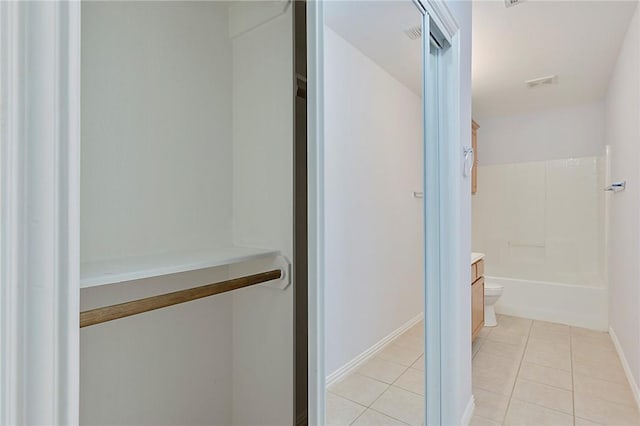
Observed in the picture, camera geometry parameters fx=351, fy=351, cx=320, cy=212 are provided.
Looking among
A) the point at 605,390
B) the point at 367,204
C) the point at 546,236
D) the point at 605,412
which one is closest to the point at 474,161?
the point at 546,236

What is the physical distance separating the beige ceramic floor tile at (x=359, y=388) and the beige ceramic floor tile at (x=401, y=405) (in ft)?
0.14

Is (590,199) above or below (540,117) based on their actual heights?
below

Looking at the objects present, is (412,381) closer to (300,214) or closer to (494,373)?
(300,214)

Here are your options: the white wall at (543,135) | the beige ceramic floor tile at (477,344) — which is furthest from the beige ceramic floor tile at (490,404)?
the white wall at (543,135)

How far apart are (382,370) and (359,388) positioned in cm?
17

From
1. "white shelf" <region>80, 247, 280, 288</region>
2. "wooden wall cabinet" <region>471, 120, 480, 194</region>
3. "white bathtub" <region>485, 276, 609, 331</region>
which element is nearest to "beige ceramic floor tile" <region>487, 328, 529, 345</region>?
"white bathtub" <region>485, 276, 609, 331</region>

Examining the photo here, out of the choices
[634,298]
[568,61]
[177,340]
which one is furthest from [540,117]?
[177,340]

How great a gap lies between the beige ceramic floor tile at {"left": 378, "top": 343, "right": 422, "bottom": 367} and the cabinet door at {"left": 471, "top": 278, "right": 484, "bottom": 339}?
142 cm

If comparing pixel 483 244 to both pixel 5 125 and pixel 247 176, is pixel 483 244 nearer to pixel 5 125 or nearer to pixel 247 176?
pixel 247 176

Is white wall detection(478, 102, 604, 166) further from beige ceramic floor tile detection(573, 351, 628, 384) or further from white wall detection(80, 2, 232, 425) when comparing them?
white wall detection(80, 2, 232, 425)

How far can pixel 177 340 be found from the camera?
1214 millimetres

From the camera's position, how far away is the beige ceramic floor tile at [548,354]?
2.67 metres

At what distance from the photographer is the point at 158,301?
880mm

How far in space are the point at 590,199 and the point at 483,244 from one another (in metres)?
1.23
